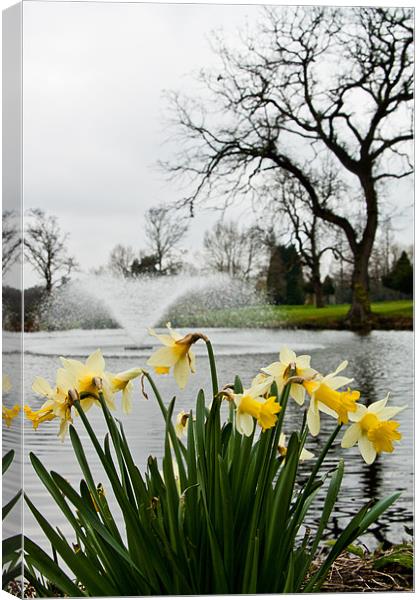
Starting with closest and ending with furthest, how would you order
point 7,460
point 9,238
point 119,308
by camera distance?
point 7,460 → point 9,238 → point 119,308

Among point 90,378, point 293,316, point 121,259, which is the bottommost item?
point 90,378

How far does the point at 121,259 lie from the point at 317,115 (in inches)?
35.2

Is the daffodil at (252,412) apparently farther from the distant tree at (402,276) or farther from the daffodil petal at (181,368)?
the distant tree at (402,276)

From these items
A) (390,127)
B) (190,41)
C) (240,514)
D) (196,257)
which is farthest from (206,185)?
(240,514)

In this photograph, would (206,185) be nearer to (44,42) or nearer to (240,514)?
(44,42)

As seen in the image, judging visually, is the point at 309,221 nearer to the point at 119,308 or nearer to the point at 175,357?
the point at 119,308

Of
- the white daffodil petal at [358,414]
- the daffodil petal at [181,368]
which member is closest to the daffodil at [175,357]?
the daffodil petal at [181,368]

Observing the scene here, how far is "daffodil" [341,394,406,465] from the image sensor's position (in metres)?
2.40

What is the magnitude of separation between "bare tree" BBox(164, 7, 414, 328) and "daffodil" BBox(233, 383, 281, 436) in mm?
1265

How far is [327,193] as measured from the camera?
3533 mm

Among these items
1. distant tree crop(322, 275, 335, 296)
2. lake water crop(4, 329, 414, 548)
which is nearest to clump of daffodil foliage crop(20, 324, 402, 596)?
lake water crop(4, 329, 414, 548)

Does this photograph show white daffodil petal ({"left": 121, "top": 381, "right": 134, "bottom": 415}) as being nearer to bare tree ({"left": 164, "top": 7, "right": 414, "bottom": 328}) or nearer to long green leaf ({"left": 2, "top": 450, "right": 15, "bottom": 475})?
long green leaf ({"left": 2, "top": 450, "right": 15, "bottom": 475})

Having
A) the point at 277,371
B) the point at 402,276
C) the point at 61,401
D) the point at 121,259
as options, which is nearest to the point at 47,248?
the point at 121,259

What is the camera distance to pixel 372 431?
241 centimetres
